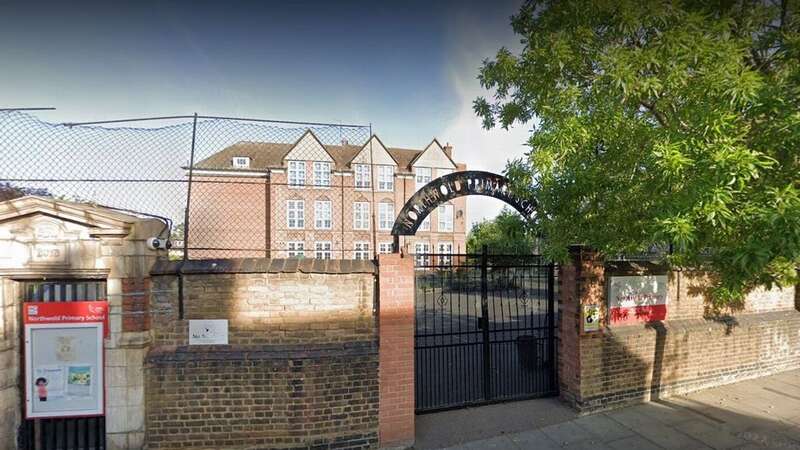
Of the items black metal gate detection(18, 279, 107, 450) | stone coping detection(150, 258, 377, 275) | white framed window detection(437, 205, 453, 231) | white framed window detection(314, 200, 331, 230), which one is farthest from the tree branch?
white framed window detection(437, 205, 453, 231)

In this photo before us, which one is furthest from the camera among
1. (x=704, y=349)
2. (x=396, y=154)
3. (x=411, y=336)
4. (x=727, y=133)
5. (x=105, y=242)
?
(x=396, y=154)

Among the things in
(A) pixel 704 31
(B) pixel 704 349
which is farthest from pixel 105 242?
(B) pixel 704 349

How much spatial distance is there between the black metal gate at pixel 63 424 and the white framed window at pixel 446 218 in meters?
30.4

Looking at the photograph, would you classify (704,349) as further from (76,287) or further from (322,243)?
(322,243)

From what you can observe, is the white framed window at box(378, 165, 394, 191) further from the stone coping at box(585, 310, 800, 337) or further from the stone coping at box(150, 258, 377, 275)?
the stone coping at box(150, 258, 377, 275)

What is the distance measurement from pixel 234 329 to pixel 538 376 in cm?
513

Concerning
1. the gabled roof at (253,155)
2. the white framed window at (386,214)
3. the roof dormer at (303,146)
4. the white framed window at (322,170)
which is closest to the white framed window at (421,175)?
the white framed window at (386,214)

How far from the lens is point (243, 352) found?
4430 mm

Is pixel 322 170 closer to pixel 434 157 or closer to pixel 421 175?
pixel 421 175

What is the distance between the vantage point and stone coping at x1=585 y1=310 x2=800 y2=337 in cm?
598

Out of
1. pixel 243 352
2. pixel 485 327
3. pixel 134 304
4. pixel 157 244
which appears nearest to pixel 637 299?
pixel 485 327

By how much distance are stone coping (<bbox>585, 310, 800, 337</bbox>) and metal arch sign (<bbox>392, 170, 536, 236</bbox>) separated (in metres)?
2.49

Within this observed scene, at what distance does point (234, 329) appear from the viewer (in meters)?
4.43

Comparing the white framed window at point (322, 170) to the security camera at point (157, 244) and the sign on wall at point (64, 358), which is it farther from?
the sign on wall at point (64, 358)
